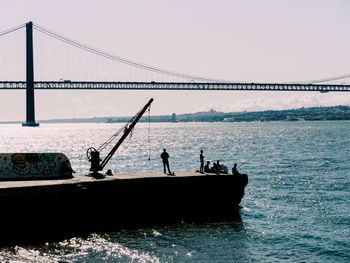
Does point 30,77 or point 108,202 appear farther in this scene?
point 30,77

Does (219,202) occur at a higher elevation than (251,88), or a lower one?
lower

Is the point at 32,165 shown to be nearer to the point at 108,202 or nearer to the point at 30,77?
the point at 108,202

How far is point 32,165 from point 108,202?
16.1 feet

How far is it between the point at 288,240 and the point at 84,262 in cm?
899

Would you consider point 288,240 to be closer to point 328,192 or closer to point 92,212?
point 92,212

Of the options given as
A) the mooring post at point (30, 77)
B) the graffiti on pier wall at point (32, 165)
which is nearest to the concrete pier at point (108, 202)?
the graffiti on pier wall at point (32, 165)

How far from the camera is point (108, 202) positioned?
83.8 ft

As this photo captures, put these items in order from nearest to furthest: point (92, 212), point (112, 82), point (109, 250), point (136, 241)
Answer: point (109, 250) < point (136, 241) < point (92, 212) < point (112, 82)

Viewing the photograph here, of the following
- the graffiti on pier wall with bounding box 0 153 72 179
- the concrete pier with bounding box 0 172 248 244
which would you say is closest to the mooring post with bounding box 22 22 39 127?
the graffiti on pier wall with bounding box 0 153 72 179

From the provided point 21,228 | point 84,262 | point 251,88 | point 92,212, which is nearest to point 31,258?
point 84,262

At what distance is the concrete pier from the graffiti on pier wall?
164 cm

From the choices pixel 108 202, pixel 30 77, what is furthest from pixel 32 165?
pixel 30 77

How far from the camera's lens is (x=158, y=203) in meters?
27.0

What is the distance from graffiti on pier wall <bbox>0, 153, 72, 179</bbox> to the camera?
87.7 ft
